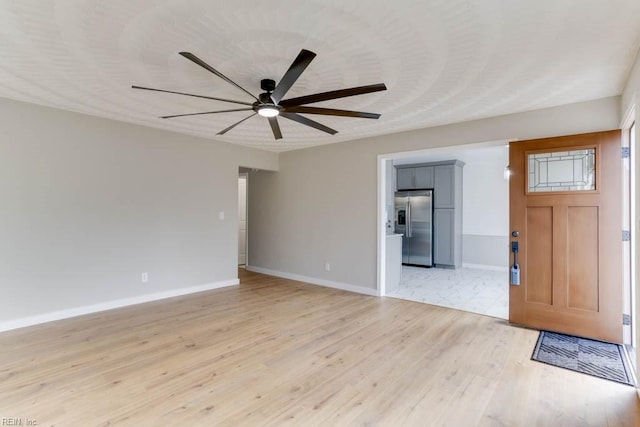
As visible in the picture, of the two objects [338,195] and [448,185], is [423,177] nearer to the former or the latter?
[448,185]

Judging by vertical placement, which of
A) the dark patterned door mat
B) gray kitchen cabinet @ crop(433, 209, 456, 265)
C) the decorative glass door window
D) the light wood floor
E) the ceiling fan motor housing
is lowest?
the light wood floor

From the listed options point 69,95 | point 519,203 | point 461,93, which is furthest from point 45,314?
point 519,203

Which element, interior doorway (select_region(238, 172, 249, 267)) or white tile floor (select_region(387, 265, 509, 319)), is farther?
interior doorway (select_region(238, 172, 249, 267))

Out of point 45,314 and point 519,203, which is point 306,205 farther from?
point 45,314

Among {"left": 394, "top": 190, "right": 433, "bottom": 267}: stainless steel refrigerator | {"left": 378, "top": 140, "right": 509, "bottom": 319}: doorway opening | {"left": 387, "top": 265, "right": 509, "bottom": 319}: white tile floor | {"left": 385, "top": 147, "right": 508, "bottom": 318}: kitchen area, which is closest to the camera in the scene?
{"left": 387, "top": 265, "right": 509, "bottom": 319}: white tile floor

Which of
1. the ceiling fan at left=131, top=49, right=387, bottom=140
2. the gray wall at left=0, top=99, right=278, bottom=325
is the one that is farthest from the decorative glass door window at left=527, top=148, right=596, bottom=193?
the gray wall at left=0, top=99, right=278, bottom=325

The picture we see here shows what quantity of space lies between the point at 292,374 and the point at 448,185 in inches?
233

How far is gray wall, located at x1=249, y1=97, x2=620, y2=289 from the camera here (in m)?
3.65

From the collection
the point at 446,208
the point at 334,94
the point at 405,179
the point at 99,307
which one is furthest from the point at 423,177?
the point at 99,307

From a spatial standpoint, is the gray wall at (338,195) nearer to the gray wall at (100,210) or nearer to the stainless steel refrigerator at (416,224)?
the gray wall at (100,210)

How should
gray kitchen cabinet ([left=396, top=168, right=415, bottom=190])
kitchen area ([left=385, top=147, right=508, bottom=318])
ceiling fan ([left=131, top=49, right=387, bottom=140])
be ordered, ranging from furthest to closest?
gray kitchen cabinet ([left=396, top=168, right=415, bottom=190]), kitchen area ([left=385, top=147, right=508, bottom=318]), ceiling fan ([left=131, top=49, right=387, bottom=140])

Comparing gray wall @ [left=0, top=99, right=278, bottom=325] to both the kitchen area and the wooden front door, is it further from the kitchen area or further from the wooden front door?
the wooden front door

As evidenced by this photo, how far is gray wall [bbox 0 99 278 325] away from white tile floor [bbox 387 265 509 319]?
3.21m

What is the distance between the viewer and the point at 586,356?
9.25 ft
